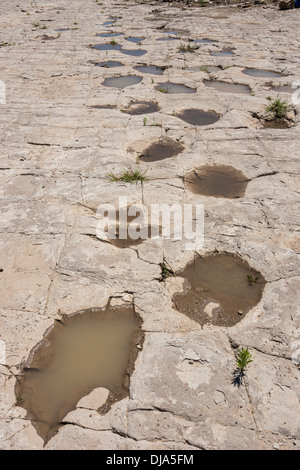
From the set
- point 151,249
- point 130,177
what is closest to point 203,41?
point 130,177

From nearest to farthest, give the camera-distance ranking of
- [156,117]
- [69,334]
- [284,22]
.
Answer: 1. [69,334]
2. [156,117]
3. [284,22]

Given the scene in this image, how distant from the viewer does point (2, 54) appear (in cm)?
837

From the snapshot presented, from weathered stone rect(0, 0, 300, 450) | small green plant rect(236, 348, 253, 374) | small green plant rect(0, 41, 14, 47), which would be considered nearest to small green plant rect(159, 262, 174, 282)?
weathered stone rect(0, 0, 300, 450)

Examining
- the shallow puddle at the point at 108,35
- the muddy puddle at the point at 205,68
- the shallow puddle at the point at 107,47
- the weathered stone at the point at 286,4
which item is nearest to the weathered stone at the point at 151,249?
the muddy puddle at the point at 205,68

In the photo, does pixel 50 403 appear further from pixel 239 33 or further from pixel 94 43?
pixel 239 33

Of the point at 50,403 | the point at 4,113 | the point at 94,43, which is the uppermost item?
the point at 94,43

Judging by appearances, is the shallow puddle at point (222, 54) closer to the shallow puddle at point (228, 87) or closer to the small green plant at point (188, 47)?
the small green plant at point (188, 47)

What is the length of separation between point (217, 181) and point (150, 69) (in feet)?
15.3

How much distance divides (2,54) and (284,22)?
348 inches

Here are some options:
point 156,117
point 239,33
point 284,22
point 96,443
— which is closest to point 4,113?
point 156,117

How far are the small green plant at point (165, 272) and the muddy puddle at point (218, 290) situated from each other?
0.08 metres

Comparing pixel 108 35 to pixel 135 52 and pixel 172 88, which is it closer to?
pixel 135 52

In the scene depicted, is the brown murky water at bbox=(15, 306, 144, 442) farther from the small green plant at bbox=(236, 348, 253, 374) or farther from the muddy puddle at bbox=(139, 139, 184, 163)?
the muddy puddle at bbox=(139, 139, 184, 163)

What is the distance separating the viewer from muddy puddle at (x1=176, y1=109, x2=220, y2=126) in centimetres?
518
